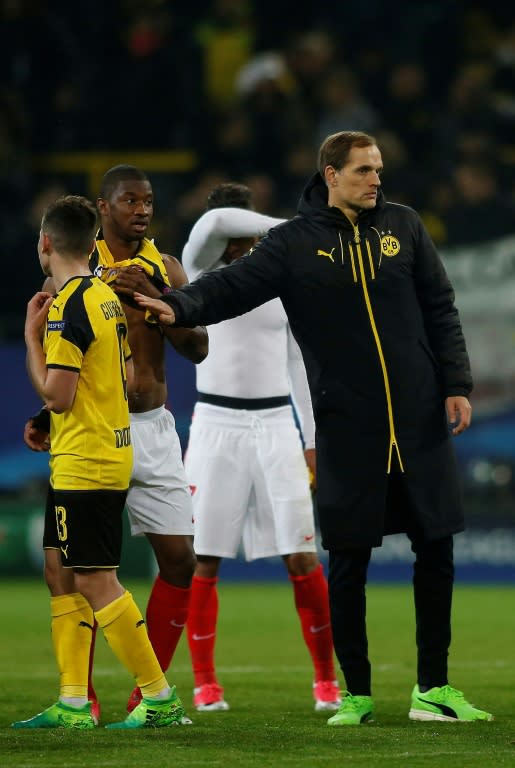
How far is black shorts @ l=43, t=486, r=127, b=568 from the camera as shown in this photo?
5.58 meters

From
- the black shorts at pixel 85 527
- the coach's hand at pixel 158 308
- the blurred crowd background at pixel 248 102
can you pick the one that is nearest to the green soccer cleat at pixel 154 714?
the black shorts at pixel 85 527

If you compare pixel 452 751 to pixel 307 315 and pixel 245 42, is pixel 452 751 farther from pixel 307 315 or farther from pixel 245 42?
pixel 245 42

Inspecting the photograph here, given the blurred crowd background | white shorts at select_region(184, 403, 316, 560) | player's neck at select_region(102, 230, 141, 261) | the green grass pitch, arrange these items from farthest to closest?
1. the blurred crowd background
2. white shorts at select_region(184, 403, 316, 560)
3. player's neck at select_region(102, 230, 141, 261)
4. the green grass pitch

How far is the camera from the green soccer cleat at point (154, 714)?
18.8ft

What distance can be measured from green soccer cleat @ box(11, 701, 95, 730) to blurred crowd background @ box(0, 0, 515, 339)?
8.09 m

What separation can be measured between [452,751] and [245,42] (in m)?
12.2

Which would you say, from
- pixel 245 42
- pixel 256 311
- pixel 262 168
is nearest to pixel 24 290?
pixel 262 168

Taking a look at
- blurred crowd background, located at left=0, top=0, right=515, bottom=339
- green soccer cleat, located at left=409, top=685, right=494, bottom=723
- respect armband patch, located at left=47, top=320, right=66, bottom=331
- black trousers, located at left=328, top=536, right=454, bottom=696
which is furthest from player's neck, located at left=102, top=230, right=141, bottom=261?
blurred crowd background, located at left=0, top=0, right=515, bottom=339

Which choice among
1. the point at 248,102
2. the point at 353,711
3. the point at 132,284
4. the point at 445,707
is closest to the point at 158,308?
the point at 132,284

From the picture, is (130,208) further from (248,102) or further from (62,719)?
(248,102)

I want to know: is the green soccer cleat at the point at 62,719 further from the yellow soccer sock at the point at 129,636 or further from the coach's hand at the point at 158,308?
the coach's hand at the point at 158,308

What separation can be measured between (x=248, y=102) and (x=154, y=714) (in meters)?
9.86

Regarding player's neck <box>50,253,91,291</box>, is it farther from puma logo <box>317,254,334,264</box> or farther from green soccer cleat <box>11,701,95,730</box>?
green soccer cleat <box>11,701,95,730</box>

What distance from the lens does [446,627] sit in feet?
19.6
